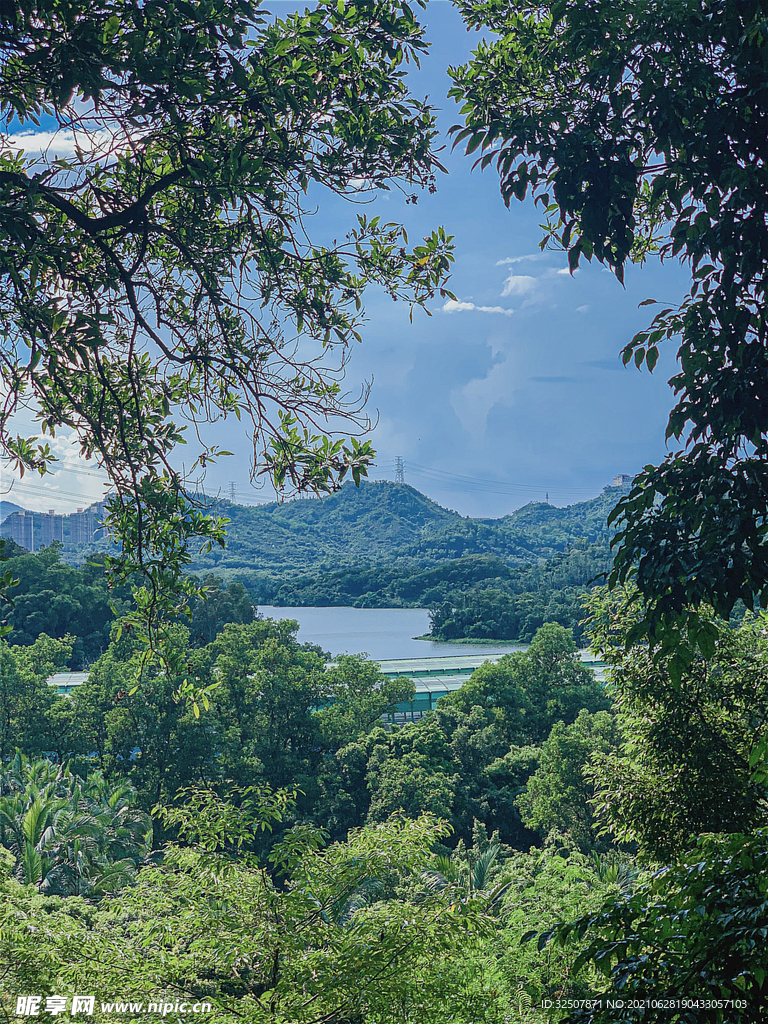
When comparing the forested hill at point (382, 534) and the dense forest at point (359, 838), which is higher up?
the forested hill at point (382, 534)

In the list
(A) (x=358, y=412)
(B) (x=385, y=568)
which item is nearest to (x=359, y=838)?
(A) (x=358, y=412)

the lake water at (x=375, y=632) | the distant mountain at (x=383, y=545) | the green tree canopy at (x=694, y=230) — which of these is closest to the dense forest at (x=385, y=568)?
the distant mountain at (x=383, y=545)

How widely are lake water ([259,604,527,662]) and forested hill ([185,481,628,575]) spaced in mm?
5478

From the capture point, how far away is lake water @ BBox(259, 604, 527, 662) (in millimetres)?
32594

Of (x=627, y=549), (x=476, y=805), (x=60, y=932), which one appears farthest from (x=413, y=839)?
(x=476, y=805)

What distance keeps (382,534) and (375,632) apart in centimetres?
2395

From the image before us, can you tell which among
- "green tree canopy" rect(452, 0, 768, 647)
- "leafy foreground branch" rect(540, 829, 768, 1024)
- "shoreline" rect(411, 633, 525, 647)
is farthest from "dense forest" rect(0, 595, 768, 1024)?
"shoreline" rect(411, 633, 525, 647)

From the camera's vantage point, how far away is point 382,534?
2459 inches

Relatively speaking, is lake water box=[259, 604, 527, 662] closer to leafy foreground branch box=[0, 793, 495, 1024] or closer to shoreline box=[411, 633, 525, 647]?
shoreline box=[411, 633, 525, 647]

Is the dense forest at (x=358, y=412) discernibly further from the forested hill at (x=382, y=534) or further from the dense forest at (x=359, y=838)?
the forested hill at (x=382, y=534)

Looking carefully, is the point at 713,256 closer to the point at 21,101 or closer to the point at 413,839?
the point at 21,101

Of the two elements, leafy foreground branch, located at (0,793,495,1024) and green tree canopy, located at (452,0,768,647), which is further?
leafy foreground branch, located at (0,793,495,1024)

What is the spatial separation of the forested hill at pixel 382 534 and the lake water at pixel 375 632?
18.0 ft

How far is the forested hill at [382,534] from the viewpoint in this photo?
5320cm
